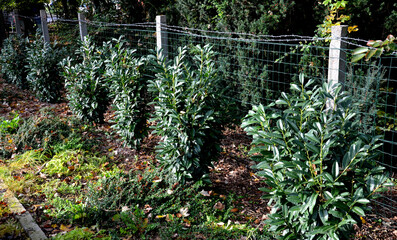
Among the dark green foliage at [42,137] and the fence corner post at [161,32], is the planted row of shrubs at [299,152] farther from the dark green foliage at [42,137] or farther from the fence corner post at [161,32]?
the dark green foliage at [42,137]

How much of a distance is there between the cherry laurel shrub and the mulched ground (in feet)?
1.08

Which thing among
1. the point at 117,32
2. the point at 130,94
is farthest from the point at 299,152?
the point at 117,32

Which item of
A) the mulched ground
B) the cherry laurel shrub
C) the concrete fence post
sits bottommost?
the mulched ground

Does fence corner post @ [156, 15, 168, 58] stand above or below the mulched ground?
above

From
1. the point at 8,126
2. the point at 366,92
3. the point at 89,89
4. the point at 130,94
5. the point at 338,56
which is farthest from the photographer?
the point at 89,89

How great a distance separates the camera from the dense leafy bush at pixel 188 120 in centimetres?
363

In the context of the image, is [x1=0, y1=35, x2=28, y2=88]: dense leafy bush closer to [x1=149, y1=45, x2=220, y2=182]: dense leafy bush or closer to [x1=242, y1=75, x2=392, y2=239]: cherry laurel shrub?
[x1=149, y1=45, x2=220, y2=182]: dense leafy bush

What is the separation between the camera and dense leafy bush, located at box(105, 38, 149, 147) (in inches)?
184

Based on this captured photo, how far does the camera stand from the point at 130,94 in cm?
475

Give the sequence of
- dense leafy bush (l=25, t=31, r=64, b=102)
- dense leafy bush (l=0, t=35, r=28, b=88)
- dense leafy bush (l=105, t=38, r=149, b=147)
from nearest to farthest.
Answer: dense leafy bush (l=105, t=38, r=149, b=147), dense leafy bush (l=25, t=31, r=64, b=102), dense leafy bush (l=0, t=35, r=28, b=88)

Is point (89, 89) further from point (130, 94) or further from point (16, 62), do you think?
point (16, 62)

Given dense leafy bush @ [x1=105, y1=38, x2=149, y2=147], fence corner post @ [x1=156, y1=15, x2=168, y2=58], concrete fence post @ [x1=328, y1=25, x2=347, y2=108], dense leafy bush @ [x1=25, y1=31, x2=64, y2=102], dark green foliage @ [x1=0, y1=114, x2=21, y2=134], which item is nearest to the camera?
concrete fence post @ [x1=328, y1=25, x2=347, y2=108]

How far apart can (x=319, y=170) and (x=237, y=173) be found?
7.13 feet

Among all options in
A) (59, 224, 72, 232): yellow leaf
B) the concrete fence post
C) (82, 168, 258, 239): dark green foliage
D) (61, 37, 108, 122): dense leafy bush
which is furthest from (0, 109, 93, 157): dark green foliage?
the concrete fence post
